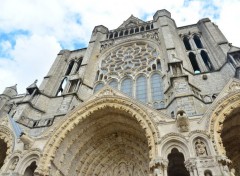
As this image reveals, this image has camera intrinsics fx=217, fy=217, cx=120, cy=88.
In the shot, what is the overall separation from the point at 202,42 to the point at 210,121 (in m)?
9.65

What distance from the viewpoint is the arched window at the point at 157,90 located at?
38.1ft

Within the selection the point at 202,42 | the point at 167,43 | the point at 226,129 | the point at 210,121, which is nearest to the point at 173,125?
the point at 210,121

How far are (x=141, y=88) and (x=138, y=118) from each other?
4994 mm

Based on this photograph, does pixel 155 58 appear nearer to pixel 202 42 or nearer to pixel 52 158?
pixel 202 42

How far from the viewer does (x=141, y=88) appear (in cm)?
1330

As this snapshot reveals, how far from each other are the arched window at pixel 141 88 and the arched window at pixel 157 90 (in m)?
0.46

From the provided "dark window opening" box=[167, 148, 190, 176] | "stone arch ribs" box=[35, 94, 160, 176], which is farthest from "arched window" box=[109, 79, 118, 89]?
"dark window opening" box=[167, 148, 190, 176]

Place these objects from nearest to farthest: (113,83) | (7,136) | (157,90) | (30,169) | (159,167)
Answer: (159,167) → (30,169) → (7,136) → (157,90) → (113,83)

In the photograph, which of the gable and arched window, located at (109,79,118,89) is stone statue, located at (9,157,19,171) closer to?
arched window, located at (109,79,118,89)

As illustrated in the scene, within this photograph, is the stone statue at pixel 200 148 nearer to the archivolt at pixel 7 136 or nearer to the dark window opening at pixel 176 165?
the dark window opening at pixel 176 165

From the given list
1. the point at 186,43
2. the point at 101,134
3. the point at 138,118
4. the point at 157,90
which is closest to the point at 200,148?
the point at 138,118

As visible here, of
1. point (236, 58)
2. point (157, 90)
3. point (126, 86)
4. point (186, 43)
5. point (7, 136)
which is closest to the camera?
point (7, 136)

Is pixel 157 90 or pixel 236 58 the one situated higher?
pixel 236 58

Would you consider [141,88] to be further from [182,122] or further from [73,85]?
[182,122]
